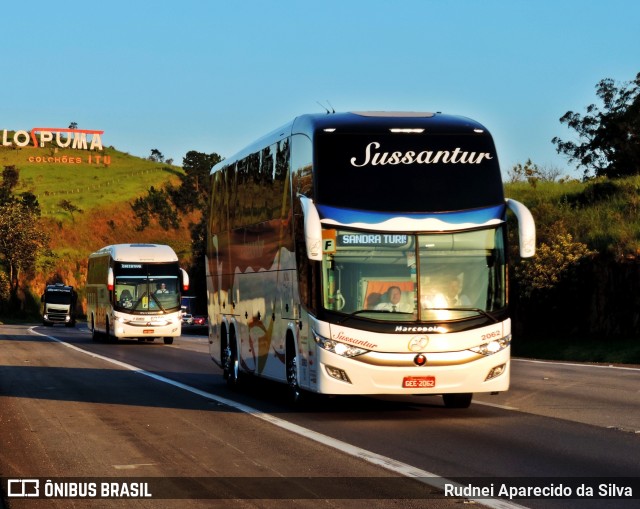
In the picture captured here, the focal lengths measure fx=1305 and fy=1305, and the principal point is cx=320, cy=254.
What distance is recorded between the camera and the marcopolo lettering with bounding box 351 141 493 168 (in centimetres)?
1638

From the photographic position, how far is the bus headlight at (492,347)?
15.9 meters

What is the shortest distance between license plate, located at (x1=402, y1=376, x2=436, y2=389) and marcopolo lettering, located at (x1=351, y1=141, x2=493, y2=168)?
272 cm

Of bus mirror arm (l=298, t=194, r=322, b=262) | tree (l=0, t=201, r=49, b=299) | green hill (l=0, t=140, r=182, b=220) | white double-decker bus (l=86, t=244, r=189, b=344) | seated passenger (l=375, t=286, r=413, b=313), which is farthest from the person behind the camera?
green hill (l=0, t=140, r=182, b=220)

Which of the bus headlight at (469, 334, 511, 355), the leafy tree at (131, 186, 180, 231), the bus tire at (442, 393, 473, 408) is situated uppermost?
the leafy tree at (131, 186, 180, 231)

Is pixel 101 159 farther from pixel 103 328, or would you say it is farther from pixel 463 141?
pixel 463 141

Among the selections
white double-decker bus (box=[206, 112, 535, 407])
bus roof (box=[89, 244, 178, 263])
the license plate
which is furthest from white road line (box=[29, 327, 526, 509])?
bus roof (box=[89, 244, 178, 263])

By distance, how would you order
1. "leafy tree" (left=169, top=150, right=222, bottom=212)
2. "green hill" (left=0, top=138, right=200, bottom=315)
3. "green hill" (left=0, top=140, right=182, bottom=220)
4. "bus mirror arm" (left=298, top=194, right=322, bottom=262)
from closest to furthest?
"bus mirror arm" (left=298, top=194, right=322, bottom=262)
"green hill" (left=0, top=138, right=200, bottom=315)
"green hill" (left=0, top=140, right=182, bottom=220)
"leafy tree" (left=169, top=150, right=222, bottom=212)

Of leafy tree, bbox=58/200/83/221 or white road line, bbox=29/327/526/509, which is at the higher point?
leafy tree, bbox=58/200/83/221

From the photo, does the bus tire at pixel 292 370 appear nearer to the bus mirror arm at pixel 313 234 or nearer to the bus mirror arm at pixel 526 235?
the bus mirror arm at pixel 313 234

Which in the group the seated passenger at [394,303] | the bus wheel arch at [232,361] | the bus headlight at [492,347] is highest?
the seated passenger at [394,303]

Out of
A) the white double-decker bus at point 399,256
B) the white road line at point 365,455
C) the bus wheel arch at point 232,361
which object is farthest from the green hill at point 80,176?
the white double-decker bus at point 399,256

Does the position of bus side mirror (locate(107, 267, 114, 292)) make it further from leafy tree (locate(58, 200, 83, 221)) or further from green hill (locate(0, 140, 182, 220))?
leafy tree (locate(58, 200, 83, 221))

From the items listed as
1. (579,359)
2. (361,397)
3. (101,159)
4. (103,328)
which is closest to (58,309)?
(103,328)

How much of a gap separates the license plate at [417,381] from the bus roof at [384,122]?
3215 mm
